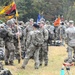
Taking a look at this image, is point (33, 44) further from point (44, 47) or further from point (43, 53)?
point (43, 53)

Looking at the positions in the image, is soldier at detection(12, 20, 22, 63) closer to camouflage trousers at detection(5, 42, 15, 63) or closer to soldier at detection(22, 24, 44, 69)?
camouflage trousers at detection(5, 42, 15, 63)

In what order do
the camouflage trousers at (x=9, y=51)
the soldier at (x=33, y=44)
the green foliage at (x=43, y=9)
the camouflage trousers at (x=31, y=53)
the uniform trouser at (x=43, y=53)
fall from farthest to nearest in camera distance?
1. the green foliage at (x=43, y=9)
2. the uniform trouser at (x=43, y=53)
3. the camouflage trousers at (x=9, y=51)
4. the camouflage trousers at (x=31, y=53)
5. the soldier at (x=33, y=44)

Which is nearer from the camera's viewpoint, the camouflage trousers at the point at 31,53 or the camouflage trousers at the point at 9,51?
the camouflage trousers at the point at 31,53

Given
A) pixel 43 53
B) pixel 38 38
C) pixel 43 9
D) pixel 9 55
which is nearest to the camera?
pixel 38 38

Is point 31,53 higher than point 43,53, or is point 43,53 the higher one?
point 31,53

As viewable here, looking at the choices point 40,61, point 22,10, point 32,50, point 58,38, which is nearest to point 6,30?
point 32,50

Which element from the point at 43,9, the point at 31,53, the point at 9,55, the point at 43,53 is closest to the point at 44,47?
the point at 43,53

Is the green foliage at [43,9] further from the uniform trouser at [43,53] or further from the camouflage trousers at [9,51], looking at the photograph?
the camouflage trousers at [9,51]

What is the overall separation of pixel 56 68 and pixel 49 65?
106 cm

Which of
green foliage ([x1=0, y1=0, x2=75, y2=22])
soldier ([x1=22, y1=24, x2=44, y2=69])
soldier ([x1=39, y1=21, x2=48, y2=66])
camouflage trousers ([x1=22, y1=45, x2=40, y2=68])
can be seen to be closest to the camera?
soldier ([x1=22, y1=24, x2=44, y2=69])

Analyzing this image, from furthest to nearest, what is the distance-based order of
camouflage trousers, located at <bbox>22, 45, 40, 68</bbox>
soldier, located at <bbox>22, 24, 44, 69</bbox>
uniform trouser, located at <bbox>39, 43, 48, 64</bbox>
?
uniform trouser, located at <bbox>39, 43, 48, 64</bbox>, camouflage trousers, located at <bbox>22, 45, 40, 68</bbox>, soldier, located at <bbox>22, 24, 44, 69</bbox>

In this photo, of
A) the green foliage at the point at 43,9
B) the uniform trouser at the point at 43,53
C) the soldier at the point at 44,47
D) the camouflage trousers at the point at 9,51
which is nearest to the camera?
the camouflage trousers at the point at 9,51

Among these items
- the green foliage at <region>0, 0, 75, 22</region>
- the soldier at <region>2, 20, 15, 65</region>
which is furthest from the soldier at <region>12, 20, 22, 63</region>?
the green foliage at <region>0, 0, 75, 22</region>

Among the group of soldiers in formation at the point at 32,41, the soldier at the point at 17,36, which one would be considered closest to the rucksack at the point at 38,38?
the group of soldiers in formation at the point at 32,41
